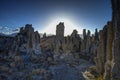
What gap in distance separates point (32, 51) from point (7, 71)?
144 feet

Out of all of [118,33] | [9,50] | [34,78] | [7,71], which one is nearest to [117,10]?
[118,33]

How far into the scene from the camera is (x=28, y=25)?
10438 cm

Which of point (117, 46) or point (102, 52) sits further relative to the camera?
point (102, 52)

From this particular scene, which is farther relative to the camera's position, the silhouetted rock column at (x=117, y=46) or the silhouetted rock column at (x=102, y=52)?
the silhouetted rock column at (x=102, y=52)

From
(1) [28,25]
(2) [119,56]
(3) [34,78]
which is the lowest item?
(3) [34,78]

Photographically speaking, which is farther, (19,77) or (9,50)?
(9,50)

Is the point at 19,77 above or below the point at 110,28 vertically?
below

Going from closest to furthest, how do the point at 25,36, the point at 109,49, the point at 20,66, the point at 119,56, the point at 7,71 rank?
the point at 119,56, the point at 109,49, the point at 7,71, the point at 20,66, the point at 25,36

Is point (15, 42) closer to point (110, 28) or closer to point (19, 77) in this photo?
point (19, 77)

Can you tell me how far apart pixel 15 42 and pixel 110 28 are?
6755 centimetres

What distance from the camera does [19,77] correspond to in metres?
44.4

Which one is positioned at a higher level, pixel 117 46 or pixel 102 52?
pixel 117 46

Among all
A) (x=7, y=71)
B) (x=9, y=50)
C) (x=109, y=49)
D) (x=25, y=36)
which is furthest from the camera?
(x=25, y=36)

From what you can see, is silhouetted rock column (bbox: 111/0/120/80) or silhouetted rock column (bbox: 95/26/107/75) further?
silhouetted rock column (bbox: 95/26/107/75)
